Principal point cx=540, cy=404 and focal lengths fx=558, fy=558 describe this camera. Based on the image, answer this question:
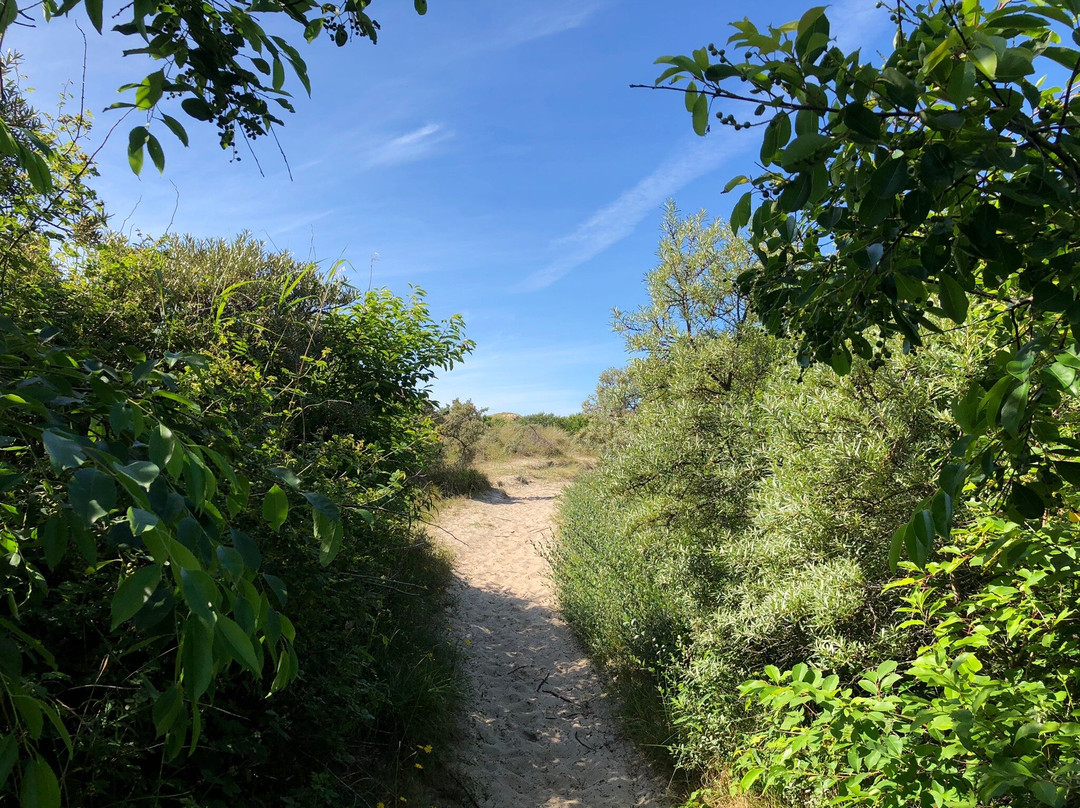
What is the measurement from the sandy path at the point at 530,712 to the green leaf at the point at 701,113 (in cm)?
476

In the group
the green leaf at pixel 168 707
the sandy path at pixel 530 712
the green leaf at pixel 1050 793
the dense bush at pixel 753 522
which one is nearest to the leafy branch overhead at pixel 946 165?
the green leaf at pixel 1050 793

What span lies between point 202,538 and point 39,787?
43 centimetres

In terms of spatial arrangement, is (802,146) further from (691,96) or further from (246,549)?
(246,549)

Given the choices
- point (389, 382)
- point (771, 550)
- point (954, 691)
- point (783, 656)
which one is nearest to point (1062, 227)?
point (954, 691)

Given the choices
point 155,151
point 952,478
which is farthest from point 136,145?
point 952,478

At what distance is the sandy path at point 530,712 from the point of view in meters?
4.54

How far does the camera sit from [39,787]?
908 millimetres

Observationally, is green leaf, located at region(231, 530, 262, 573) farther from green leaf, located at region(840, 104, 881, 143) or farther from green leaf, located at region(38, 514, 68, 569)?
green leaf, located at region(840, 104, 881, 143)

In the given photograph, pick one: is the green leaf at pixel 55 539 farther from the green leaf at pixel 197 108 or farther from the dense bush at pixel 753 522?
the dense bush at pixel 753 522

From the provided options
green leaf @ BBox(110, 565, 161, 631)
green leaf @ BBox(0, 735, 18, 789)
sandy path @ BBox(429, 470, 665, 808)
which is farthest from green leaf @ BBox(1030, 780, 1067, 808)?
sandy path @ BBox(429, 470, 665, 808)

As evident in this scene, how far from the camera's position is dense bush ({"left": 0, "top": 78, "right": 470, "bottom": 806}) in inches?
38.7

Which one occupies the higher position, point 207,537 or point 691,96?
point 691,96

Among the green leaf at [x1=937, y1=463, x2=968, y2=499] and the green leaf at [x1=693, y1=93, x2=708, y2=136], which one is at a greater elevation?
the green leaf at [x1=693, y1=93, x2=708, y2=136]

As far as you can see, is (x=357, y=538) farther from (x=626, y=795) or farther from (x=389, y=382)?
(x=626, y=795)
